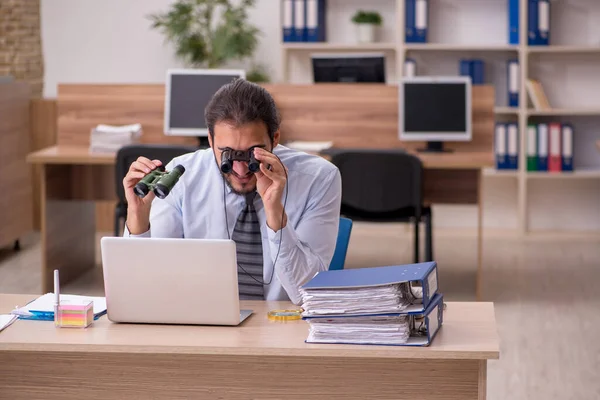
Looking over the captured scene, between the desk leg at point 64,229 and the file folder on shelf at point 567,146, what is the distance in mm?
2936

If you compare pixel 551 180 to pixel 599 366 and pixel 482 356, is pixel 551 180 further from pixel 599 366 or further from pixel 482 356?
pixel 482 356

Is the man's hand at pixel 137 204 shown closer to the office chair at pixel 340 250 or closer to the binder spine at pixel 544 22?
the office chair at pixel 340 250

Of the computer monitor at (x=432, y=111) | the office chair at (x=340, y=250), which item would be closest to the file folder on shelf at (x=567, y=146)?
the computer monitor at (x=432, y=111)

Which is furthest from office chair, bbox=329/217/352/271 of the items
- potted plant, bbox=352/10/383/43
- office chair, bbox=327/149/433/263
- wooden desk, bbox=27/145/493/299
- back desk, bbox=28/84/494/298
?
potted plant, bbox=352/10/383/43

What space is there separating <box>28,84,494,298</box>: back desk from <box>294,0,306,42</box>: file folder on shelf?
1384mm

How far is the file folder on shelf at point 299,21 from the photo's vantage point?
646cm

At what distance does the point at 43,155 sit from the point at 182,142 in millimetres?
762

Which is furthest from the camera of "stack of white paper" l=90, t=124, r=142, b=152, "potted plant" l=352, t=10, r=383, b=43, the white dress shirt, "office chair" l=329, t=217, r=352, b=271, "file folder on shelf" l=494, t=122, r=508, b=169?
"potted plant" l=352, t=10, r=383, b=43

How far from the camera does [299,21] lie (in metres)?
6.50

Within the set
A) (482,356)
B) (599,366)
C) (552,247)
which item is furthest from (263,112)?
(552,247)

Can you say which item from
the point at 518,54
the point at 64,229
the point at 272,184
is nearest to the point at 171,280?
the point at 272,184

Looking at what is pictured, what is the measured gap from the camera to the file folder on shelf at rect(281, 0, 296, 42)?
6.46m

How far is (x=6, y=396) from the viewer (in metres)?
2.11

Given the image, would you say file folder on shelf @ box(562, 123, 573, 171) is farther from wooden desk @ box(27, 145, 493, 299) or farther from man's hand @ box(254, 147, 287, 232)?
man's hand @ box(254, 147, 287, 232)
